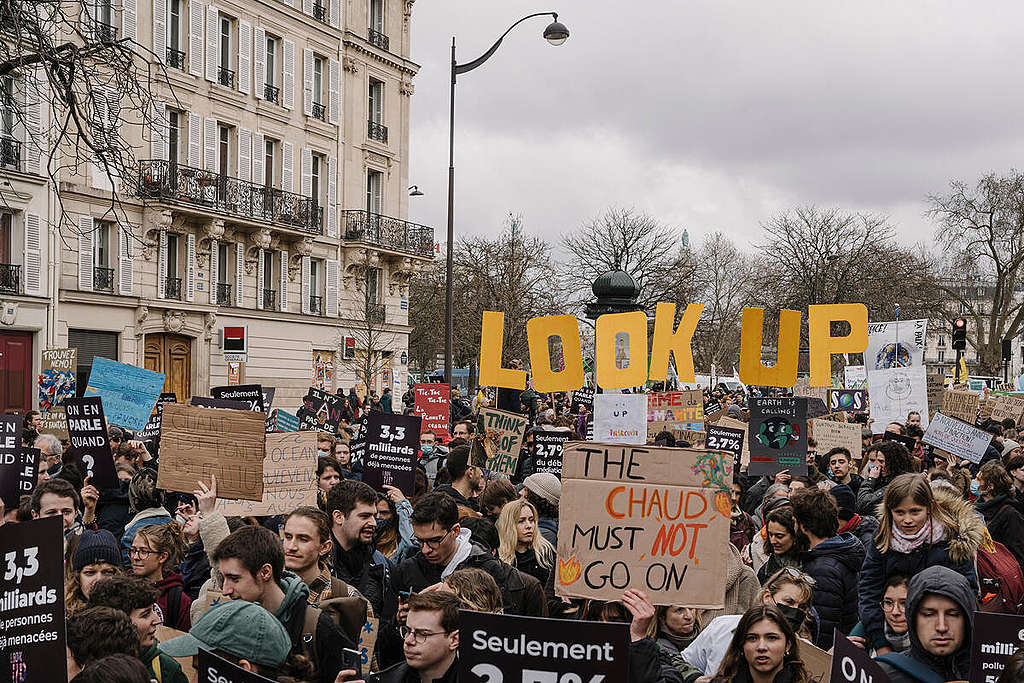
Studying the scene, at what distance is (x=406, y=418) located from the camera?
34.5 ft

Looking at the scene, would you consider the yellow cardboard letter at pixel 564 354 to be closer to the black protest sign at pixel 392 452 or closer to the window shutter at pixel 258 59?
the black protest sign at pixel 392 452

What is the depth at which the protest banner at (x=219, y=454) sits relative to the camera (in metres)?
8.11

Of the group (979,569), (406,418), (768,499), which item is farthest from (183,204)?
(979,569)

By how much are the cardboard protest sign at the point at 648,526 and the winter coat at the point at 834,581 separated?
1.57m

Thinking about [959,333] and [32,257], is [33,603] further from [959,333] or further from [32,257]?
[32,257]

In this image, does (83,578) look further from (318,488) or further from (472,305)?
(472,305)

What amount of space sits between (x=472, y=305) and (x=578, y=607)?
44.6m

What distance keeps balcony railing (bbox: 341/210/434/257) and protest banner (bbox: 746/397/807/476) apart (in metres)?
32.8

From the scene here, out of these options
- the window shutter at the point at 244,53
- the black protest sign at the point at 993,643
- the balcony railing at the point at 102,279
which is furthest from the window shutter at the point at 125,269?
the black protest sign at the point at 993,643

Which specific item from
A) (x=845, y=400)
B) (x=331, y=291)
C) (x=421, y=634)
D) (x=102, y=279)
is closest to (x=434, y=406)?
(x=845, y=400)

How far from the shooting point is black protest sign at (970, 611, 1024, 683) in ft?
13.6

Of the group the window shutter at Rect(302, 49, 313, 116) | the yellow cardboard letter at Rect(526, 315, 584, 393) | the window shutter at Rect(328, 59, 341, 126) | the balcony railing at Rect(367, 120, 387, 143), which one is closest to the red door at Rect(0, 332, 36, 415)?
the window shutter at Rect(302, 49, 313, 116)

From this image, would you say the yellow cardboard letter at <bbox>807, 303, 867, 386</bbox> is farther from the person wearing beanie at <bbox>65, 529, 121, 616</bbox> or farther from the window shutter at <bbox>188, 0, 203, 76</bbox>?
the window shutter at <bbox>188, 0, 203, 76</bbox>

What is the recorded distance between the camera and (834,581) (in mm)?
6629
